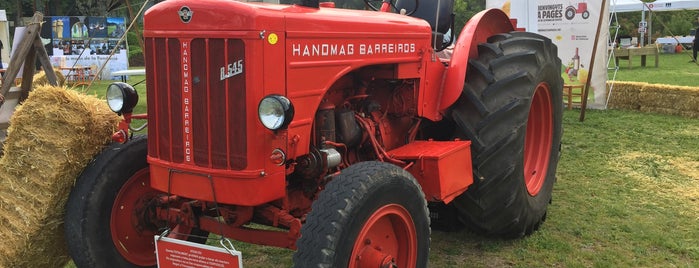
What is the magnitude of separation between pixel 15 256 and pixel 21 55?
113 inches

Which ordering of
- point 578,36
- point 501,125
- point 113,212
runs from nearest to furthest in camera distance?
point 113,212, point 501,125, point 578,36

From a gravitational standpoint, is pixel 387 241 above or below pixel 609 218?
above

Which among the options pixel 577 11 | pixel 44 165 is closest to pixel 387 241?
pixel 44 165

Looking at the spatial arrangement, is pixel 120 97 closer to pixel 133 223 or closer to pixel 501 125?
pixel 133 223

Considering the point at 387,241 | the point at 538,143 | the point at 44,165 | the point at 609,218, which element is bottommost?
the point at 609,218

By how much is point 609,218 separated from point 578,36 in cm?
671

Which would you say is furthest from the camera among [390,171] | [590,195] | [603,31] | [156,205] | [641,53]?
[641,53]

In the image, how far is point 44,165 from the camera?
11.3 feet

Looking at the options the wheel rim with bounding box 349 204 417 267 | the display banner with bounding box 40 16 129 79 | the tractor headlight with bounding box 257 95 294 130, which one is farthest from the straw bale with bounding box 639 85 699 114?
the display banner with bounding box 40 16 129 79

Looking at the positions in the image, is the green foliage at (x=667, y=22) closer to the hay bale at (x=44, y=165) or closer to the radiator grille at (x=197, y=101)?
the hay bale at (x=44, y=165)

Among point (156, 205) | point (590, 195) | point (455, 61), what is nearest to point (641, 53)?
point (590, 195)

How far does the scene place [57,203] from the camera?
→ 132 inches

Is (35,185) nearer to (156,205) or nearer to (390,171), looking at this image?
(156,205)

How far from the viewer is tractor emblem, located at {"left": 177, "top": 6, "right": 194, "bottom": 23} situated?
2.72 meters
